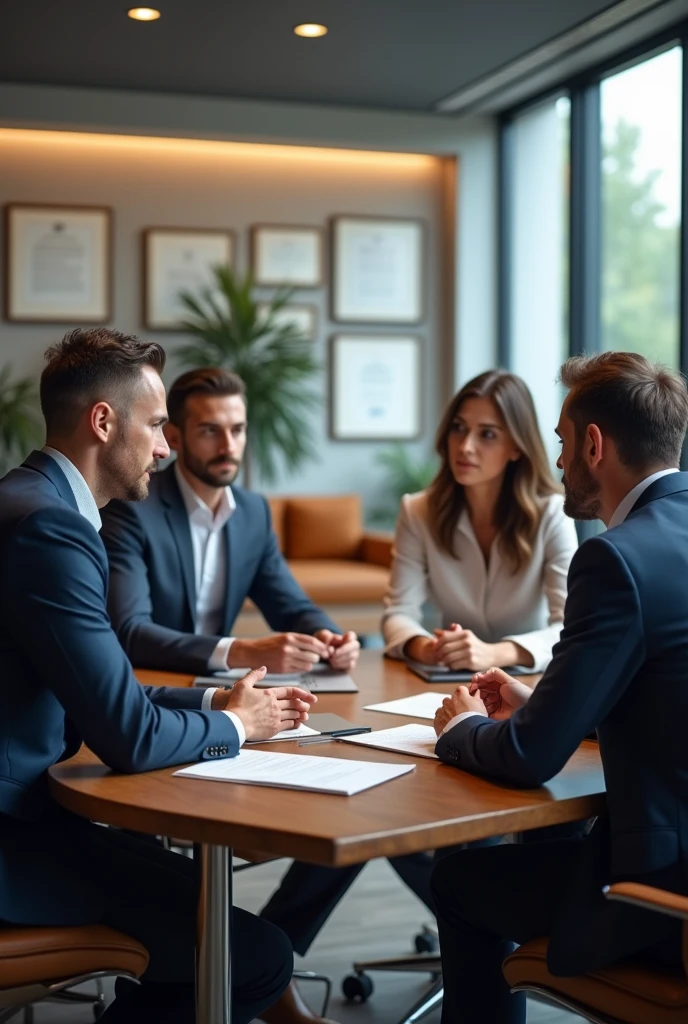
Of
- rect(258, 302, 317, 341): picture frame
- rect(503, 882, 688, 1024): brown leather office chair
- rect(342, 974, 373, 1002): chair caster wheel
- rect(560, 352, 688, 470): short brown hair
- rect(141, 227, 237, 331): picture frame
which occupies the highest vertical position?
rect(141, 227, 237, 331): picture frame

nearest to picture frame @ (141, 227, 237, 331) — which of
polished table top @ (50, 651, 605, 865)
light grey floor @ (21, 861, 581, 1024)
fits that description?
light grey floor @ (21, 861, 581, 1024)

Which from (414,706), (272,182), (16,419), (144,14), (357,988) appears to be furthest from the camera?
(272,182)

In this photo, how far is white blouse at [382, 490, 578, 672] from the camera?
337 centimetres

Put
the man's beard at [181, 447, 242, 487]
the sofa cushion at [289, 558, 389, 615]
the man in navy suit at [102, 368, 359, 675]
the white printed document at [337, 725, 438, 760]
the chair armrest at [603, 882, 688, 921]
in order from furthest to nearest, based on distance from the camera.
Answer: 1. the sofa cushion at [289, 558, 389, 615]
2. the man's beard at [181, 447, 242, 487]
3. the man in navy suit at [102, 368, 359, 675]
4. the white printed document at [337, 725, 438, 760]
5. the chair armrest at [603, 882, 688, 921]

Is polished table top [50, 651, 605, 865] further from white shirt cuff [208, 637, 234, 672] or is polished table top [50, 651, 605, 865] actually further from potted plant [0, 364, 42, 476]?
potted plant [0, 364, 42, 476]

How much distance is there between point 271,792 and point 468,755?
0.34m

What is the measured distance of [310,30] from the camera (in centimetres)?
620

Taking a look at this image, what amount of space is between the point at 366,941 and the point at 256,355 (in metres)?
4.79

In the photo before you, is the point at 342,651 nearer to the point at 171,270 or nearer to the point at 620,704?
the point at 620,704

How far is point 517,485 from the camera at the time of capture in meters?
3.46

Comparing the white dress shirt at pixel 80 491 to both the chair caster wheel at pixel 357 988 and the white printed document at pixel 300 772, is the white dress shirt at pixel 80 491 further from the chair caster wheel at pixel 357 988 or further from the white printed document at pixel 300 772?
the chair caster wheel at pixel 357 988

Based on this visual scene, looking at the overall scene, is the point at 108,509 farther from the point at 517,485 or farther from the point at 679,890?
the point at 679,890

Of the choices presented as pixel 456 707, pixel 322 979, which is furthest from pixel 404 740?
pixel 322 979

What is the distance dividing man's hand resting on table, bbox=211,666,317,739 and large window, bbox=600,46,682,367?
4.48 m
